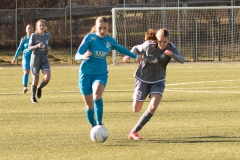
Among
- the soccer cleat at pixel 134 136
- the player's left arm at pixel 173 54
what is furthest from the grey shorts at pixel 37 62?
the soccer cleat at pixel 134 136

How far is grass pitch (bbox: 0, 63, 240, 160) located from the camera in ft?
29.2

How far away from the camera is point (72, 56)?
34.4 meters

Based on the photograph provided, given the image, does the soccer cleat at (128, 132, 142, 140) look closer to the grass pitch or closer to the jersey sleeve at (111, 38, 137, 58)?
the grass pitch

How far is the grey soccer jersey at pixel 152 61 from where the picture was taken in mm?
10406

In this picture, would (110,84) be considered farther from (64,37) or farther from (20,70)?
(64,37)

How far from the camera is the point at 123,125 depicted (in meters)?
11.6

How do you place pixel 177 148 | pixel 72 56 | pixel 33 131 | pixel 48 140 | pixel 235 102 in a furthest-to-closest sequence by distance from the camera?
1. pixel 72 56
2. pixel 235 102
3. pixel 33 131
4. pixel 48 140
5. pixel 177 148

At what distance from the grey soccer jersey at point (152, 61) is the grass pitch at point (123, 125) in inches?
35.3

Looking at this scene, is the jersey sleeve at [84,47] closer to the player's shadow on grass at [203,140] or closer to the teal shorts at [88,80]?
the teal shorts at [88,80]

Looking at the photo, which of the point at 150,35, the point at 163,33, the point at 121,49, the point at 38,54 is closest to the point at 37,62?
the point at 38,54

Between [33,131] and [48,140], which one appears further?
[33,131]

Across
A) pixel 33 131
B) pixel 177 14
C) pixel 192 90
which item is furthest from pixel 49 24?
pixel 33 131

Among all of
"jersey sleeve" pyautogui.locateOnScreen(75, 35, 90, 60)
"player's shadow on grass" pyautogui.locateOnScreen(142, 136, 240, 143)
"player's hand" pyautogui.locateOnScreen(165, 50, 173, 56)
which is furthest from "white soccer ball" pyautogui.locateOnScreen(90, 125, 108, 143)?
"player's hand" pyautogui.locateOnScreen(165, 50, 173, 56)

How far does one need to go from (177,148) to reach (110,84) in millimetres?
12021
